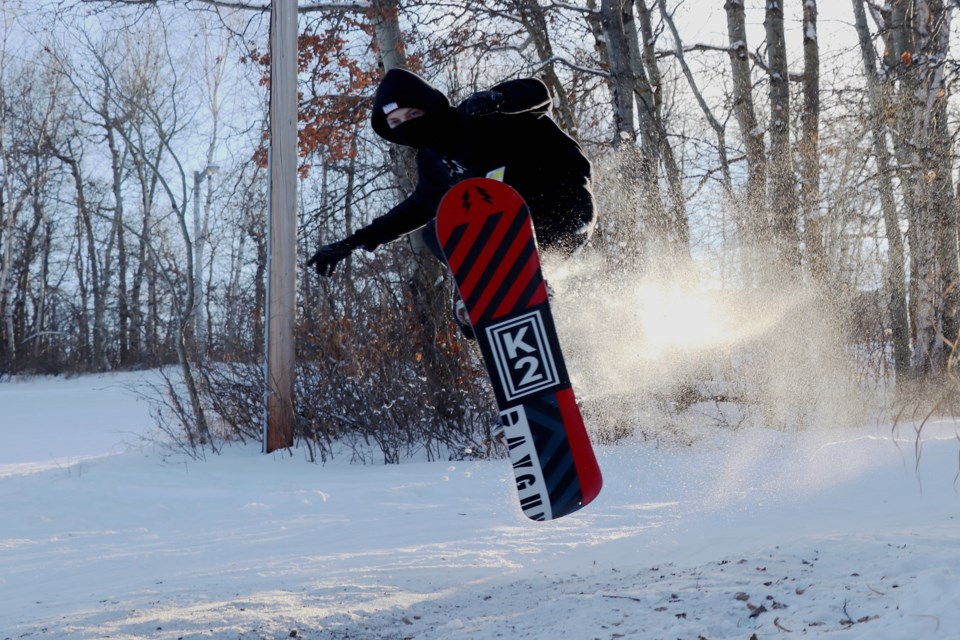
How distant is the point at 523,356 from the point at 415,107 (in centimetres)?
105

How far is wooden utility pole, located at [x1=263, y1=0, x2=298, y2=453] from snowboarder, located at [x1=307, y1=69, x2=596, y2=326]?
3.65 meters

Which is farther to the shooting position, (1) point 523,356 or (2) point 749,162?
(2) point 749,162

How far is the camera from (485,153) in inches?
128

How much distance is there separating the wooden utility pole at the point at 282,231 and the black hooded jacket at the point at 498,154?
3622mm

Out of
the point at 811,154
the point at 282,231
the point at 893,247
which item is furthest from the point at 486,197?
the point at 893,247

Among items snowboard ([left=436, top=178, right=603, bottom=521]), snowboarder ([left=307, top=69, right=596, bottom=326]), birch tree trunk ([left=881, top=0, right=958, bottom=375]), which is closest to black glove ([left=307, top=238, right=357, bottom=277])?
snowboarder ([left=307, top=69, right=596, bottom=326])

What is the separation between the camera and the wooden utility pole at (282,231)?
264 inches

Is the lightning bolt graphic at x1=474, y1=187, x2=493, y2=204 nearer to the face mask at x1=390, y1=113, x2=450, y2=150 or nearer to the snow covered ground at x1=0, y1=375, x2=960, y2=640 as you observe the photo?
the face mask at x1=390, y1=113, x2=450, y2=150

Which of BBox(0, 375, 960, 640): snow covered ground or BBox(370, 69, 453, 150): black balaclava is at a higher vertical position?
BBox(370, 69, 453, 150): black balaclava

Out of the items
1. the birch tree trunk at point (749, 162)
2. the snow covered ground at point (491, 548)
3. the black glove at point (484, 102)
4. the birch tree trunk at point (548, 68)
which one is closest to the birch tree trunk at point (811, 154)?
the birch tree trunk at point (749, 162)

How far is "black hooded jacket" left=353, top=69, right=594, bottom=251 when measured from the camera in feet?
10.3

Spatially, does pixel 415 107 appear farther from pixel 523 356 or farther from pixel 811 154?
pixel 811 154

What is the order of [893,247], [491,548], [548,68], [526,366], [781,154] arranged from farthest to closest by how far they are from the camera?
[893,247] → [548,68] → [781,154] → [491,548] → [526,366]

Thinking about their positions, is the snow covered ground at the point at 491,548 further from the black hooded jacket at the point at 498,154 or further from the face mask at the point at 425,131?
the face mask at the point at 425,131
